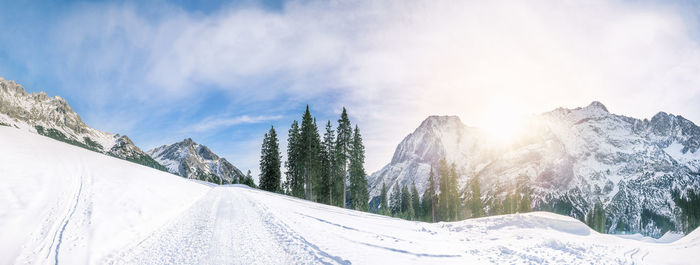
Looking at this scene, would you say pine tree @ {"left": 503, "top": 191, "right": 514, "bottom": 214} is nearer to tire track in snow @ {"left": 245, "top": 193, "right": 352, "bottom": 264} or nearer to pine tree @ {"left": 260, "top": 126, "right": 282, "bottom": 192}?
pine tree @ {"left": 260, "top": 126, "right": 282, "bottom": 192}

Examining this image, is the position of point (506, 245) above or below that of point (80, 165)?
below

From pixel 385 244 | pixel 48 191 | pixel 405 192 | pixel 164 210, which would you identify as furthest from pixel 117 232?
pixel 405 192

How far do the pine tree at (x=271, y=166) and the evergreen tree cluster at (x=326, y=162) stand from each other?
2.27 metres

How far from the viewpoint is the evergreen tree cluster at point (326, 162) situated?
42.6 metres

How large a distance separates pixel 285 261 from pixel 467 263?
5.82 m

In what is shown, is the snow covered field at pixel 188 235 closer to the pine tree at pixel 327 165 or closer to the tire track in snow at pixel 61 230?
the tire track in snow at pixel 61 230

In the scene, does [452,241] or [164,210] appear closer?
[452,241]

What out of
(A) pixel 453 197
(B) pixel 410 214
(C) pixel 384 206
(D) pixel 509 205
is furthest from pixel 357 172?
(D) pixel 509 205

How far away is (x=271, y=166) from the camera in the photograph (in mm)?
51906

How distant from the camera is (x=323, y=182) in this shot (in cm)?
4703

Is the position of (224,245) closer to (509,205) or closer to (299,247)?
(299,247)

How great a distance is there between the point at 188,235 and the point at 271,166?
43.0m

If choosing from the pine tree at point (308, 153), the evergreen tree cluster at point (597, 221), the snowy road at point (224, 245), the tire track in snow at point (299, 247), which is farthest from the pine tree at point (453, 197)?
the evergreen tree cluster at point (597, 221)

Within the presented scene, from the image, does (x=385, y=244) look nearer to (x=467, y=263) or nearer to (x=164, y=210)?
(x=467, y=263)
